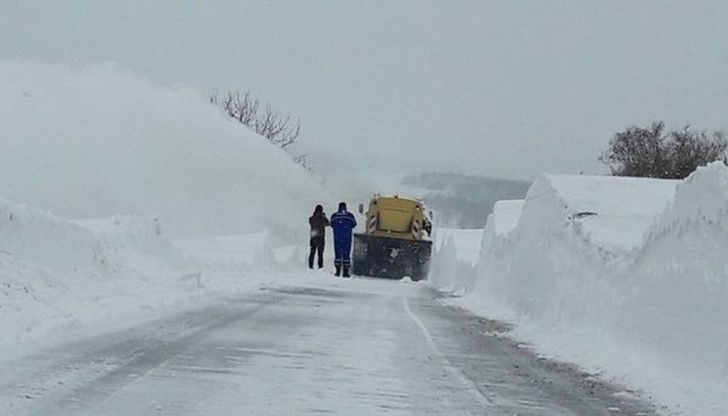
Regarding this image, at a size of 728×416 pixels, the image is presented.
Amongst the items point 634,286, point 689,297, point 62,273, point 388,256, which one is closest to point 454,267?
point 388,256

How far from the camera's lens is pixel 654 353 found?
11305 millimetres

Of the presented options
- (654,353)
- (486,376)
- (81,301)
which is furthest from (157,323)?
(654,353)

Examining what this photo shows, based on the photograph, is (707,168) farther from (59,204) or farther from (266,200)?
(266,200)

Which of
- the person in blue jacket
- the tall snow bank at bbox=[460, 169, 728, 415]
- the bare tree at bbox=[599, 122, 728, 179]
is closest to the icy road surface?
the tall snow bank at bbox=[460, 169, 728, 415]

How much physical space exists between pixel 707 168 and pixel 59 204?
2757 centimetres

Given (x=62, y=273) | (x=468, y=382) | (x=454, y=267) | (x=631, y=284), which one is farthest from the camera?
(x=454, y=267)

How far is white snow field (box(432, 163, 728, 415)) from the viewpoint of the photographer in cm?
1005

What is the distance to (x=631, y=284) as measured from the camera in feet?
42.2

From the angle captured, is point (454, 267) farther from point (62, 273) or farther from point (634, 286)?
point (634, 286)

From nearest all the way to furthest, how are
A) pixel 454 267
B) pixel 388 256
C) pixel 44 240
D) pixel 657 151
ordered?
pixel 44 240 → pixel 454 267 → pixel 388 256 → pixel 657 151

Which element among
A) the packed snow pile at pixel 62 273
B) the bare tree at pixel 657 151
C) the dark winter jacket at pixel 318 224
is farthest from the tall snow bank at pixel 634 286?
the bare tree at pixel 657 151

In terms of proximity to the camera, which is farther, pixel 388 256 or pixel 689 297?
pixel 388 256

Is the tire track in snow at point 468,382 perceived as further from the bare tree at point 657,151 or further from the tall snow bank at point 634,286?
the bare tree at point 657,151

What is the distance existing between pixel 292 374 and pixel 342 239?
24216 millimetres
